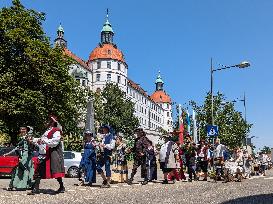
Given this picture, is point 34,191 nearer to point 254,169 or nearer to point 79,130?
point 254,169

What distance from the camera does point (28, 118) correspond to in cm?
3325

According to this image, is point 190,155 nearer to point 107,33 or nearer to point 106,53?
point 106,53

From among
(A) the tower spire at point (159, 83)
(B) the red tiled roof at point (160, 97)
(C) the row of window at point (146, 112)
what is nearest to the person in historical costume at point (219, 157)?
(C) the row of window at point (146, 112)

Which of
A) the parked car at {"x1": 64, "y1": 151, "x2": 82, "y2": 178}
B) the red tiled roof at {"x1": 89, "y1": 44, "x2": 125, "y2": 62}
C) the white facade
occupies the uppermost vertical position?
the red tiled roof at {"x1": 89, "y1": 44, "x2": 125, "y2": 62}

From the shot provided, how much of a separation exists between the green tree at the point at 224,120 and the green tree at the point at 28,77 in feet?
54.1

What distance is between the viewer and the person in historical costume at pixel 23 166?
1170cm

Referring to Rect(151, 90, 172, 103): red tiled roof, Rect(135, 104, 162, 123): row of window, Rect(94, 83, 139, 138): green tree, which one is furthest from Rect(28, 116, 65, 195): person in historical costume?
Rect(151, 90, 172, 103): red tiled roof

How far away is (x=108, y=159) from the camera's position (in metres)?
13.1

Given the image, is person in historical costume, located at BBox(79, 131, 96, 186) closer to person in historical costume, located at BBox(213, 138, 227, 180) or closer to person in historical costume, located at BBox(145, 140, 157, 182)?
person in historical costume, located at BBox(145, 140, 157, 182)

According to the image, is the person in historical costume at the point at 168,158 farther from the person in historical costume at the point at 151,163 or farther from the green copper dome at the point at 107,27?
the green copper dome at the point at 107,27

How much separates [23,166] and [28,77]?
2224 centimetres

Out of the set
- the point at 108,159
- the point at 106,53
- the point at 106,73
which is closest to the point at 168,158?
the point at 108,159

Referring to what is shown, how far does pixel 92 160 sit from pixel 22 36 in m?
23.4

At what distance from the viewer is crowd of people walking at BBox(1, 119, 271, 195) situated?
411 inches
